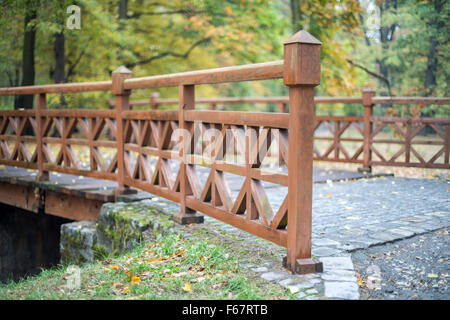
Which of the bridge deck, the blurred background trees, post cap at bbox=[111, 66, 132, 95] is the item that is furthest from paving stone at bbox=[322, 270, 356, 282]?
the blurred background trees

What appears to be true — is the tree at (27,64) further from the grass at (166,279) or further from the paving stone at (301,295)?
the paving stone at (301,295)

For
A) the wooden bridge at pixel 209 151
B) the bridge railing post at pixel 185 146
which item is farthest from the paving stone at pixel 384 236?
the bridge railing post at pixel 185 146

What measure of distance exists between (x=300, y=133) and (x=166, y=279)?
1.53 meters

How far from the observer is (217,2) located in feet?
53.5

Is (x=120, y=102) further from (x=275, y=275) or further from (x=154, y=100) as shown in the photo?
(x=154, y=100)

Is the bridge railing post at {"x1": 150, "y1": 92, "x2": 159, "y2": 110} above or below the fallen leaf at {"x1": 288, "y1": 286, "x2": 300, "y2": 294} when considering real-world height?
above

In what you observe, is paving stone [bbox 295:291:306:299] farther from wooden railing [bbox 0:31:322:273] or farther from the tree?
the tree

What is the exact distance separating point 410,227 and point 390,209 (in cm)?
106

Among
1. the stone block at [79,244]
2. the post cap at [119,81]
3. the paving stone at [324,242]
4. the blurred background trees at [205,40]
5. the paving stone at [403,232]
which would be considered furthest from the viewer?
the blurred background trees at [205,40]

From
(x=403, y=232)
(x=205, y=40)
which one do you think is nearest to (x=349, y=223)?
(x=403, y=232)

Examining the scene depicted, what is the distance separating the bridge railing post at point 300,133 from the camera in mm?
3559

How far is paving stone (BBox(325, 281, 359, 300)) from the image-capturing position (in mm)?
3238

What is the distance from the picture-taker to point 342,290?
3.34 m

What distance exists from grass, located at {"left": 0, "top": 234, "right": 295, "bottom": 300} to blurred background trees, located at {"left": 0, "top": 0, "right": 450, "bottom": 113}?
657 cm
